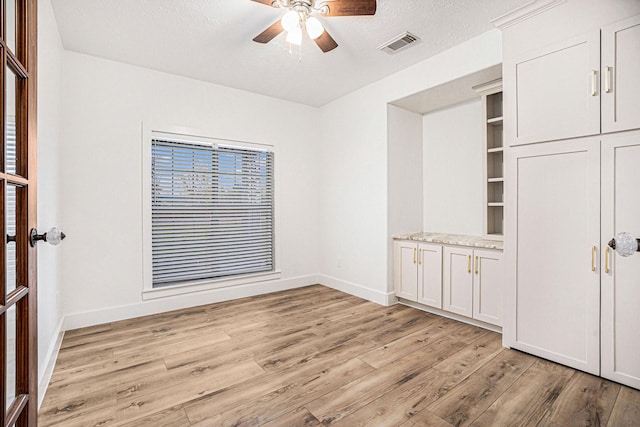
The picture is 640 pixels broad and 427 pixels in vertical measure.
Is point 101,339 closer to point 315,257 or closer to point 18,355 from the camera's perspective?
point 18,355

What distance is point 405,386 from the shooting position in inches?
83.0

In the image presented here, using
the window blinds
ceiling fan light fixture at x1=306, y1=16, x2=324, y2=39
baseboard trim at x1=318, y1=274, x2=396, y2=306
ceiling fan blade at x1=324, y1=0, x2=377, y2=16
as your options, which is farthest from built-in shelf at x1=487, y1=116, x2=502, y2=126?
the window blinds

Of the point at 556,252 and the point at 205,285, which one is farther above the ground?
the point at 556,252

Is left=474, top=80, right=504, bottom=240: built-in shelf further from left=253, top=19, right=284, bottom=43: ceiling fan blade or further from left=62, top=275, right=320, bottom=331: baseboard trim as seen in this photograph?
left=62, top=275, right=320, bottom=331: baseboard trim

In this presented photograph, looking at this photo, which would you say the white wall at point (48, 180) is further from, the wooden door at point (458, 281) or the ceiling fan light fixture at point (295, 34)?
the wooden door at point (458, 281)

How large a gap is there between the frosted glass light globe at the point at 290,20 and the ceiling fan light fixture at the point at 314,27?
9 centimetres

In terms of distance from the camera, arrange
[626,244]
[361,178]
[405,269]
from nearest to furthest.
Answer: [626,244] → [405,269] → [361,178]

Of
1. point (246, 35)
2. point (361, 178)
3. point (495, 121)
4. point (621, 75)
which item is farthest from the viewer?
point (361, 178)

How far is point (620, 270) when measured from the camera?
207 cm

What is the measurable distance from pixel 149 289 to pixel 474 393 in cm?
326

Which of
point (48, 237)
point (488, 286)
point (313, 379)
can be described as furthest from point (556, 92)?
point (48, 237)

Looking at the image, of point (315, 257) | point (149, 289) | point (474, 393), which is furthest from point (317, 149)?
point (474, 393)

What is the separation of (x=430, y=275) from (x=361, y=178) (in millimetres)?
1501

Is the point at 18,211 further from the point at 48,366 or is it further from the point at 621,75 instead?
the point at 621,75
